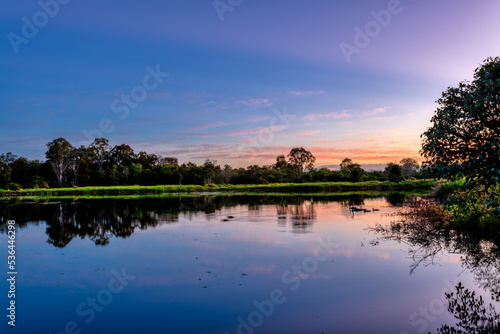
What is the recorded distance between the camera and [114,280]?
480 inches

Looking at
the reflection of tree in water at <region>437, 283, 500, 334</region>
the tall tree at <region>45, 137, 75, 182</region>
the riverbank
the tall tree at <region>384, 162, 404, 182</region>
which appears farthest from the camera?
the tall tree at <region>45, 137, 75, 182</region>

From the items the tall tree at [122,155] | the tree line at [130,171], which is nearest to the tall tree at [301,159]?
the tree line at [130,171]

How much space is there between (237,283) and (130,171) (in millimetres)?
100455

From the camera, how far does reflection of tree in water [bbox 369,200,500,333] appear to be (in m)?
8.56

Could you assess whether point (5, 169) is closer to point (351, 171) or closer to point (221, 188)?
point (221, 188)

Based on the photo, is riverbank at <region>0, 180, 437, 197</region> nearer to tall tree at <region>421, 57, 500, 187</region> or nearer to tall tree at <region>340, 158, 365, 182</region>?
tall tree at <region>340, 158, 365, 182</region>

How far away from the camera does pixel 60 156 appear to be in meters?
102

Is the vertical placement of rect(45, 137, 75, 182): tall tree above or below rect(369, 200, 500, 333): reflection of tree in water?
above

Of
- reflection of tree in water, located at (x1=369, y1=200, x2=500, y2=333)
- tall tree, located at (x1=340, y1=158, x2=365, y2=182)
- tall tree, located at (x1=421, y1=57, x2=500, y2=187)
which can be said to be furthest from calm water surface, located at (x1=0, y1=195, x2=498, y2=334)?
tall tree, located at (x1=340, y1=158, x2=365, y2=182)

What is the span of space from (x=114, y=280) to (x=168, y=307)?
12.1ft

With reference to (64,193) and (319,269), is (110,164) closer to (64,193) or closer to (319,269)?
(64,193)

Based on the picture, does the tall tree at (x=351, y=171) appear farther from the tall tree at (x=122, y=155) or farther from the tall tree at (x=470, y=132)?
the tall tree at (x=470, y=132)

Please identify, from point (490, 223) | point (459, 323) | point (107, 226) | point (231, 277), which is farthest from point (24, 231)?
point (490, 223)

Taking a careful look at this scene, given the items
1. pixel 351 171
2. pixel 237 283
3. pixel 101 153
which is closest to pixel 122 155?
pixel 101 153
